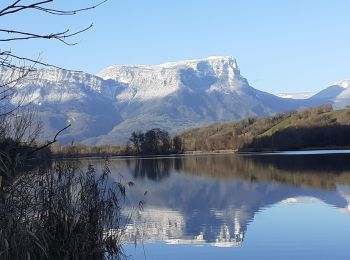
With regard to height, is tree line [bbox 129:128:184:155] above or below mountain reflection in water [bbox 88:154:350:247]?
above

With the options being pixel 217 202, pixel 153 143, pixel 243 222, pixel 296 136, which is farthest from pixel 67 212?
pixel 296 136

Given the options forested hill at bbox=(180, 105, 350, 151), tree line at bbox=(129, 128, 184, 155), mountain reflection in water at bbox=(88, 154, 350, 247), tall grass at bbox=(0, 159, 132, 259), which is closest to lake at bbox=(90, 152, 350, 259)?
mountain reflection in water at bbox=(88, 154, 350, 247)

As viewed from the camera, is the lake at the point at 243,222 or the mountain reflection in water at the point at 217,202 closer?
the lake at the point at 243,222

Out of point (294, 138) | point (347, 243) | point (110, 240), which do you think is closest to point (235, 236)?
point (347, 243)

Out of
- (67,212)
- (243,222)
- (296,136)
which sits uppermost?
(296,136)

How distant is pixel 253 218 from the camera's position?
21.3 meters

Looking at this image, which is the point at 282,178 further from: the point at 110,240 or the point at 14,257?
the point at 14,257

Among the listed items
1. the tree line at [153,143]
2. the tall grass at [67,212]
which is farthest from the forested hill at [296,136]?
the tall grass at [67,212]

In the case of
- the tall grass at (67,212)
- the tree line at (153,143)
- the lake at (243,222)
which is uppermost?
the tree line at (153,143)

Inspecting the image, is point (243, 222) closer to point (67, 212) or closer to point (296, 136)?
point (67, 212)

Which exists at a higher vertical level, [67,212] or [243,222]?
[67,212]

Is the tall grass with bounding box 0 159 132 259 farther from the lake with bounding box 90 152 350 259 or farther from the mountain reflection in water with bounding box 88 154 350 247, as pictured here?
the mountain reflection in water with bounding box 88 154 350 247

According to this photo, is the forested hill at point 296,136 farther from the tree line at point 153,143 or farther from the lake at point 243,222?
the lake at point 243,222

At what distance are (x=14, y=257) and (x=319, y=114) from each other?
163m
